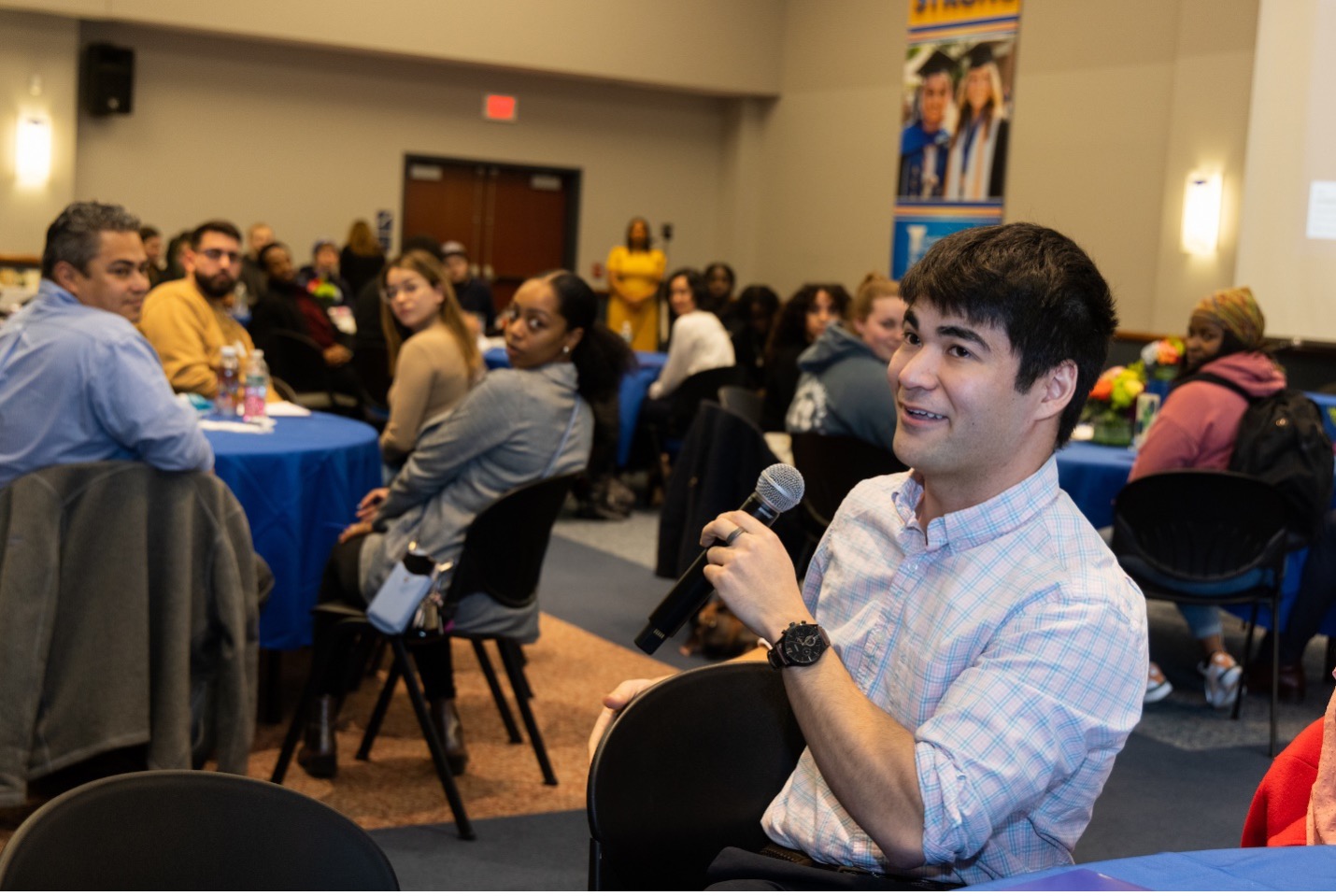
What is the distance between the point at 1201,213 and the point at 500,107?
21.8 feet

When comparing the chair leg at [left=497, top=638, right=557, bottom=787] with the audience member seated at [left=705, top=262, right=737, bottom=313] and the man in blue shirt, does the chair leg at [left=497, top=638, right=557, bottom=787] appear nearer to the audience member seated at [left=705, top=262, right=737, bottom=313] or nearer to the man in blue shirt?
the man in blue shirt

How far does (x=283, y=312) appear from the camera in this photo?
808 centimetres

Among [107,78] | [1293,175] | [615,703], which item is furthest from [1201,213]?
[615,703]

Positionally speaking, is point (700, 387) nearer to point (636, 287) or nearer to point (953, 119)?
point (636, 287)

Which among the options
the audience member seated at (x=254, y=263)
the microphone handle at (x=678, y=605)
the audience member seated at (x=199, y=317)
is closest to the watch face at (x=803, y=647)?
the microphone handle at (x=678, y=605)

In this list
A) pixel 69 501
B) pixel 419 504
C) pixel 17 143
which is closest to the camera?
pixel 69 501

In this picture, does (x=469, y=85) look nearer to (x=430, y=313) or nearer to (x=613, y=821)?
(x=430, y=313)

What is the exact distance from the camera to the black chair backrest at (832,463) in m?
4.42

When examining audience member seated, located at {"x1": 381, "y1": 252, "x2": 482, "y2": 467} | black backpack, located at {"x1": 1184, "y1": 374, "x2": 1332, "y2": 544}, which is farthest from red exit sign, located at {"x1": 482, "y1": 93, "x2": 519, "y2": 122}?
black backpack, located at {"x1": 1184, "y1": 374, "x2": 1332, "y2": 544}

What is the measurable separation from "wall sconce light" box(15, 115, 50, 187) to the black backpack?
9570mm

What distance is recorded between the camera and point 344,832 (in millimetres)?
1300

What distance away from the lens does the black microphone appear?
1.58 m

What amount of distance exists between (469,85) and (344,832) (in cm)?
1262

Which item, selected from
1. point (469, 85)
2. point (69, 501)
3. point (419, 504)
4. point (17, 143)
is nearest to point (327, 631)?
point (419, 504)
